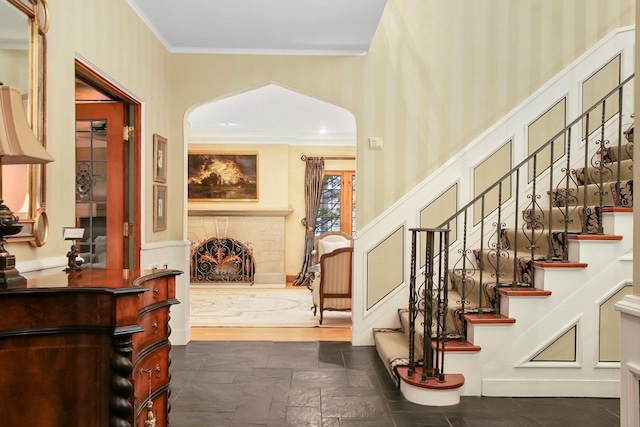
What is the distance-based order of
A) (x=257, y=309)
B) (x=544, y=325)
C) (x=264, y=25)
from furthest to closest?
(x=257, y=309), (x=264, y=25), (x=544, y=325)

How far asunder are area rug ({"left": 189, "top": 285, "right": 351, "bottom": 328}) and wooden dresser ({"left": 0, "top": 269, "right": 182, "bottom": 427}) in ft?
13.7

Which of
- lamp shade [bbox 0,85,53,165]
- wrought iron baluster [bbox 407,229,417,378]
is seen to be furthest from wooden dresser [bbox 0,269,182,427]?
wrought iron baluster [bbox 407,229,417,378]

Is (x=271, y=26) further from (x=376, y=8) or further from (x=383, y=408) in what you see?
(x=383, y=408)

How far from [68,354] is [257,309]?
5.33 m

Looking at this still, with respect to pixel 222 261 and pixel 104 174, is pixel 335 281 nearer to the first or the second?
pixel 104 174

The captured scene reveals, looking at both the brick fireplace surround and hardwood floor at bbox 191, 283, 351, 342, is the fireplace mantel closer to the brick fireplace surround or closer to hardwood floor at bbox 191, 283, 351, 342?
the brick fireplace surround

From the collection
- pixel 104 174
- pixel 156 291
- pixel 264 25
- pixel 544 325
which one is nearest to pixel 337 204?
pixel 264 25

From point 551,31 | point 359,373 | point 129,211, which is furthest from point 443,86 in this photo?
point 129,211

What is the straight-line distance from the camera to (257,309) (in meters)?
6.91

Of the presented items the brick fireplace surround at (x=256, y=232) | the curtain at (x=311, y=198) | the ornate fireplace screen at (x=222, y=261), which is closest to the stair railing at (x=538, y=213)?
the curtain at (x=311, y=198)

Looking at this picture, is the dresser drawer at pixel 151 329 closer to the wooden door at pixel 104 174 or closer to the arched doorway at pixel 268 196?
the wooden door at pixel 104 174

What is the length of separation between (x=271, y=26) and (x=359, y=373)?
3.13 metres

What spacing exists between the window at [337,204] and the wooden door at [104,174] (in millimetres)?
6075

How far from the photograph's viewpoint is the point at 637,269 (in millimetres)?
1610
